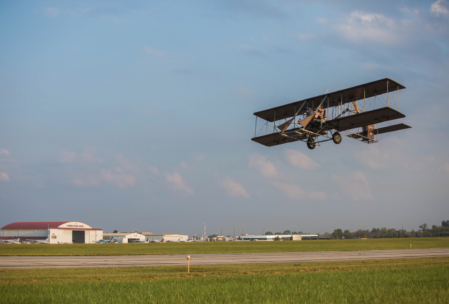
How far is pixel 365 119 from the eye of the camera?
31703mm

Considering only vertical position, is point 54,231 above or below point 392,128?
below

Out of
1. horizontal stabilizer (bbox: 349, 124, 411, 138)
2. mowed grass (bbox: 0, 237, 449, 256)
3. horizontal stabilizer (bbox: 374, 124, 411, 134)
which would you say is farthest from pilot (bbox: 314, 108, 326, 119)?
mowed grass (bbox: 0, 237, 449, 256)

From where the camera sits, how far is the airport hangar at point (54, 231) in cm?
12764

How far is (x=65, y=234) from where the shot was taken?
12875cm

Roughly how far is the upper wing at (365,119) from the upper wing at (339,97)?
1.80m

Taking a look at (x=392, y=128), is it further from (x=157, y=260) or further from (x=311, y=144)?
(x=157, y=260)

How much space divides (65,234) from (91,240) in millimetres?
11683

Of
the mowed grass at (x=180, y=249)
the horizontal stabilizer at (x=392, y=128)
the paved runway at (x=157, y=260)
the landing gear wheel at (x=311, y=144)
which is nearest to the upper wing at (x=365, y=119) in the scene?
the landing gear wheel at (x=311, y=144)

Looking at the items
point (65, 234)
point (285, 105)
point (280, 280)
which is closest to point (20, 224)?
point (65, 234)

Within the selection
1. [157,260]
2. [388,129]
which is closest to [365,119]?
[388,129]

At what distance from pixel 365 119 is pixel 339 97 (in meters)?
3.18

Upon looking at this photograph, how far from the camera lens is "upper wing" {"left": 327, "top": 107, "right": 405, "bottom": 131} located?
1188 inches

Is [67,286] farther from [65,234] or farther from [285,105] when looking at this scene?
[65,234]

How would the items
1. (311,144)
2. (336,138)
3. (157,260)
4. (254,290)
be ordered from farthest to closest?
(157,260)
(311,144)
(336,138)
(254,290)
